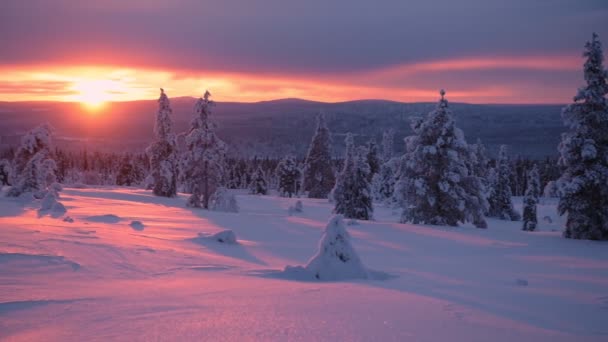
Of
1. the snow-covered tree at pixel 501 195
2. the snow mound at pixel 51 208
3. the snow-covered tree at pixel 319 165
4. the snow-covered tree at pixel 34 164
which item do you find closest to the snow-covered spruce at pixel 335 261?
the snow mound at pixel 51 208

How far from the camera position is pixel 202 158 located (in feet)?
125

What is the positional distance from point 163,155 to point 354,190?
20753mm

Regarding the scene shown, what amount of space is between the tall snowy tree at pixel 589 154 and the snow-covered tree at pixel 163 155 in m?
35.4

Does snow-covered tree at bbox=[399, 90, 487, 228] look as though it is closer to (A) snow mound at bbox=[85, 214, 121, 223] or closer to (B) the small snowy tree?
(A) snow mound at bbox=[85, 214, 121, 223]

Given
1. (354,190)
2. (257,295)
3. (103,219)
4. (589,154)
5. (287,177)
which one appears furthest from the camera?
(287,177)

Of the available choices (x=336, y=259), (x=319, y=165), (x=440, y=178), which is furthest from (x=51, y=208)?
(x=319, y=165)

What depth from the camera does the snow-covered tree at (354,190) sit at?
37.2m

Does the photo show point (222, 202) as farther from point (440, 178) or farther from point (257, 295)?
point (257, 295)

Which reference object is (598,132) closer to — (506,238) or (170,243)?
(506,238)

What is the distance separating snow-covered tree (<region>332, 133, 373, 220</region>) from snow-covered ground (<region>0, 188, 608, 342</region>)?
23.3 m

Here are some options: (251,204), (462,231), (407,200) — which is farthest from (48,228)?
(251,204)

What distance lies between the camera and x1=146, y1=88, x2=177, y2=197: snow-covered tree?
46.0 metres

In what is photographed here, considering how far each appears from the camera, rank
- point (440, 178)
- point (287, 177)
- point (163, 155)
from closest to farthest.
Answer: point (440, 178) < point (163, 155) < point (287, 177)

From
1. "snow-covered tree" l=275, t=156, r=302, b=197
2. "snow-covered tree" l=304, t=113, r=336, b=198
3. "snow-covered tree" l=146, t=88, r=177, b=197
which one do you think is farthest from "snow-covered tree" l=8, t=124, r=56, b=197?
"snow-covered tree" l=275, t=156, r=302, b=197
